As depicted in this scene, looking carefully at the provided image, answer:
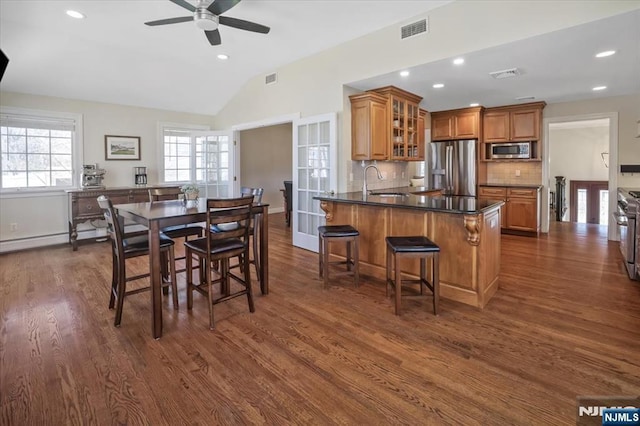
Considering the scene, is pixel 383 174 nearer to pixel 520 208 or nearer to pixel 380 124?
pixel 380 124

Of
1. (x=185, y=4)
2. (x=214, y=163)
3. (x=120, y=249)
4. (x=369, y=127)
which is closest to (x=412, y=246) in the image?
(x=369, y=127)

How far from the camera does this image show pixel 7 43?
4273 mm

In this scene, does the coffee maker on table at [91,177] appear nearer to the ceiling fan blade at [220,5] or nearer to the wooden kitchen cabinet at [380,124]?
the ceiling fan blade at [220,5]

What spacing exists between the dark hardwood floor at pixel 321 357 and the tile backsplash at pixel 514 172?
3.31 m

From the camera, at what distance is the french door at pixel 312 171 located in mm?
4844

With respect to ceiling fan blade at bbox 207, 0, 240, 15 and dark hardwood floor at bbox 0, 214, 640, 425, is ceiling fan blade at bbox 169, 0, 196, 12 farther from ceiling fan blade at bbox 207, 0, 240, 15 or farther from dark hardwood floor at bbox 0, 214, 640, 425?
dark hardwood floor at bbox 0, 214, 640, 425

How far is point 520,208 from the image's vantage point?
6.17 m

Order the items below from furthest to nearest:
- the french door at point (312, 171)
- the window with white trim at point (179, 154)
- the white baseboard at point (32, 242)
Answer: the window with white trim at point (179, 154) → the white baseboard at point (32, 242) → the french door at point (312, 171)

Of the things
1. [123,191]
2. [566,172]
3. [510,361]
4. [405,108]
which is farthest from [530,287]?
Result: [566,172]

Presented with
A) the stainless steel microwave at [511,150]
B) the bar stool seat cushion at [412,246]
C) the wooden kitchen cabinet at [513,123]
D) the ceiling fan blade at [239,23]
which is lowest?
the bar stool seat cushion at [412,246]

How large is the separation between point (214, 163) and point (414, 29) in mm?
4701

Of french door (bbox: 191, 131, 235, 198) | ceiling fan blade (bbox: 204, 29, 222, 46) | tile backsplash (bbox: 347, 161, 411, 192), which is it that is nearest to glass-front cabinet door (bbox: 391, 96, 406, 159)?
tile backsplash (bbox: 347, 161, 411, 192)

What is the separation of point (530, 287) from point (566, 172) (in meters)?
8.52

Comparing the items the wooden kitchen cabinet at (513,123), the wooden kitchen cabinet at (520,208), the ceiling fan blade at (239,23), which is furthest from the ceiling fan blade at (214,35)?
the wooden kitchen cabinet at (513,123)
